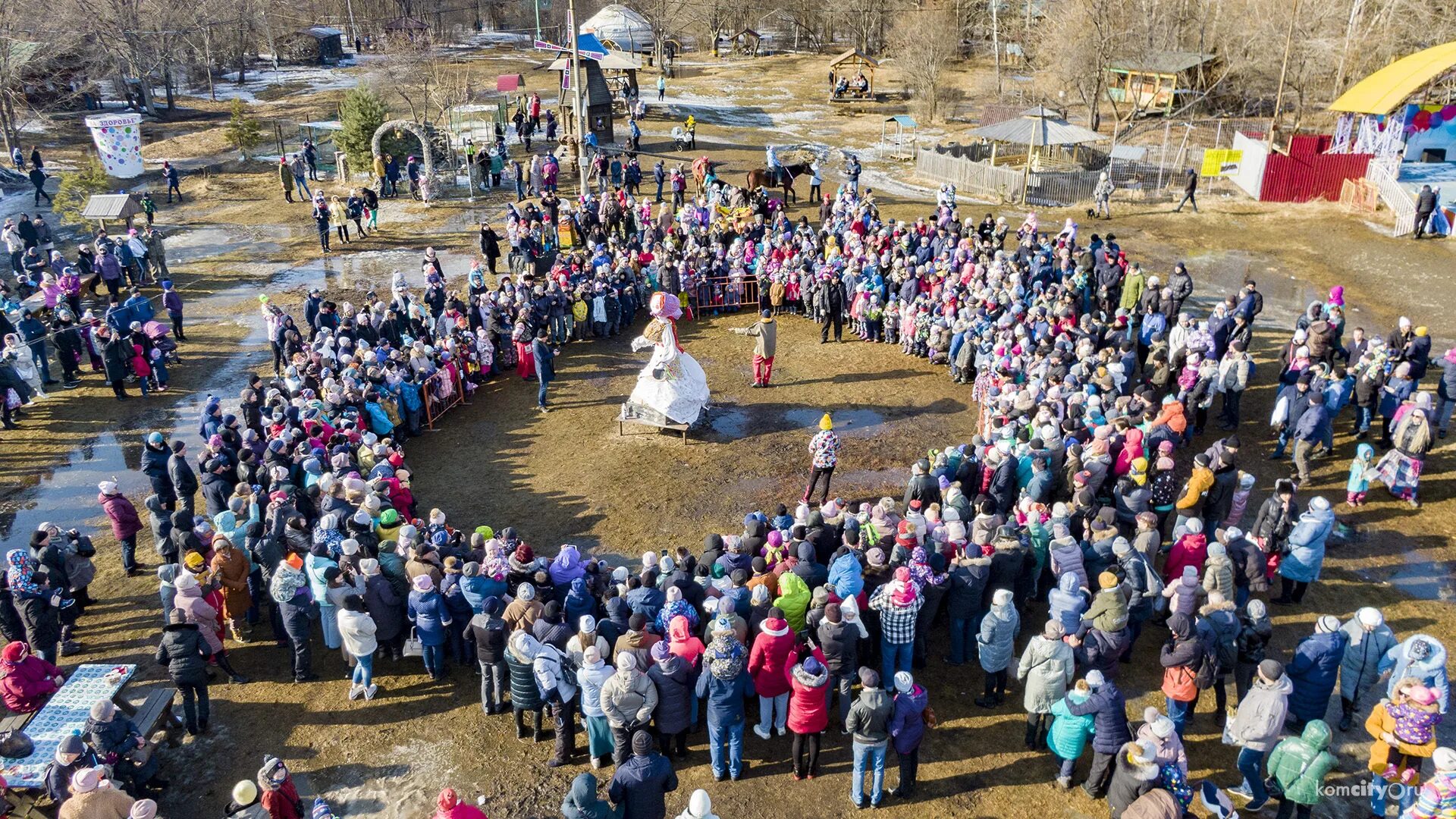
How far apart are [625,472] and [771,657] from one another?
20.2ft

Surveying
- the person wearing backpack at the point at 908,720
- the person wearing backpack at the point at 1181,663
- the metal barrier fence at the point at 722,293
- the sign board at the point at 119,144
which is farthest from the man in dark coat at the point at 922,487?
the sign board at the point at 119,144

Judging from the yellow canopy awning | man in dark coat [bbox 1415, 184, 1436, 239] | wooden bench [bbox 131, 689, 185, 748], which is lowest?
wooden bench [bbox 131, 689, 185, 748]

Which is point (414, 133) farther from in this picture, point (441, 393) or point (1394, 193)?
point (1394, 193)

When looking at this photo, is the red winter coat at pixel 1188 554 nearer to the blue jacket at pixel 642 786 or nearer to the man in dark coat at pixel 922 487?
the man in dark coat at pixel 922 487

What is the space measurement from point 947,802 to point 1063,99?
129 ft

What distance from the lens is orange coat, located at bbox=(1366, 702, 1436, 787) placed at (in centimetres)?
757

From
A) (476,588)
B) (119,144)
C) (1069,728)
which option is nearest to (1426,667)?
(1069,728)

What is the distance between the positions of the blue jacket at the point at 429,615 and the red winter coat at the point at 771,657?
320 centimetres

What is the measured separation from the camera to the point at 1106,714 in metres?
7.78

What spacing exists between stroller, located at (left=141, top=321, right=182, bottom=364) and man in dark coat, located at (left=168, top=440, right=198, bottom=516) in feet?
18.6

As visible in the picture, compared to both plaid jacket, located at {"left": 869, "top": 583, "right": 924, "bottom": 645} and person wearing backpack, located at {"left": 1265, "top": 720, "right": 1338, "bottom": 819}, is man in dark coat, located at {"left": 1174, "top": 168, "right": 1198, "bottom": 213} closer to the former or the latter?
plaid jacket, located at {"left": 869, "top": 583, "right": 924, "bottom": 645}

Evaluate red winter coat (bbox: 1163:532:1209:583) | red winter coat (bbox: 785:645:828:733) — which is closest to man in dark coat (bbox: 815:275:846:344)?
red winter coat (bbox: 1163:532:1209:583)

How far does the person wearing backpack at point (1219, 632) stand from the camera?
847 centimetres

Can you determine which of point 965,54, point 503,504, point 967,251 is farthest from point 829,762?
point 965,54
